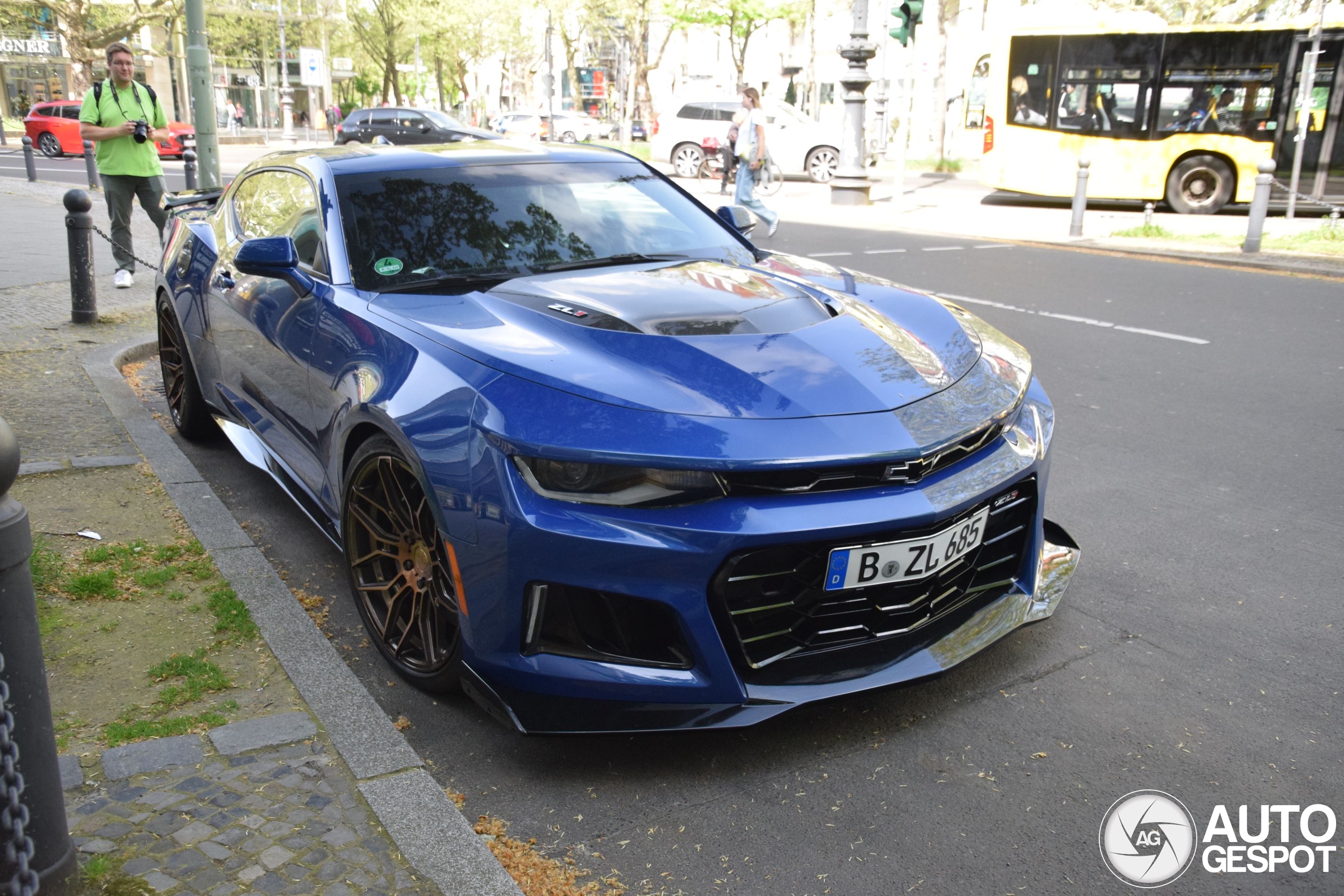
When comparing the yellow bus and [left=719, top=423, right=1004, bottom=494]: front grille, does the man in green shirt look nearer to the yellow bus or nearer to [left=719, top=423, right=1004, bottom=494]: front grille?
[left=719, top=423, right=1004, bottom=494]: front grille

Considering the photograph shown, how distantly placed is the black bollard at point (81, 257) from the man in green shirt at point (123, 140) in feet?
4.80

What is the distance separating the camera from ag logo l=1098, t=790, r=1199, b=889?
2457mm

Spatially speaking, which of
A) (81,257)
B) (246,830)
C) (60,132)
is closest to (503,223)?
(246,830)

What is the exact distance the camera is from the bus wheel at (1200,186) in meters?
18.2

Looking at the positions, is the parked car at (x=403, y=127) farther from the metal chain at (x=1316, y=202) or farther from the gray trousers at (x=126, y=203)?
the gray trousers at (x=126, y=203)

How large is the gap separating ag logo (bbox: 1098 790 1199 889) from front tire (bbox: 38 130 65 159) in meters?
34.9

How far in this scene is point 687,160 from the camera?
26.7 meters

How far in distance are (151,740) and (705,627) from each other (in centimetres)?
145

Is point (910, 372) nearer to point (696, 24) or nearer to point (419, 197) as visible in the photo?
point (419, 197)

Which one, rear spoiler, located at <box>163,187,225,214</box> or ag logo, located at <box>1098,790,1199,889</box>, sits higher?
rear spoiler, located at <box>163,187,225,214</box>

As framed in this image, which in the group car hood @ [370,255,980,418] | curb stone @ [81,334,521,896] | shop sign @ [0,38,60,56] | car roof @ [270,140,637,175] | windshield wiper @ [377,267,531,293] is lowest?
curb stone @ [81,334,521,896]

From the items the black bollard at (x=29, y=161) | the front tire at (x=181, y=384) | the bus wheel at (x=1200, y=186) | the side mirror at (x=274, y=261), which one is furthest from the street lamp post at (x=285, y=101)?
the side mirror at (x=274, y=261)

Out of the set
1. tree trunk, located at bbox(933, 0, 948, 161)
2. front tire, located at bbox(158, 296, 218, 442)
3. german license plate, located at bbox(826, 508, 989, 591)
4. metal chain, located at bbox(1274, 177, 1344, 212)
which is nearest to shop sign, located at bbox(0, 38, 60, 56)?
tree trunk, located at bbox(933, 0, 948, 161)

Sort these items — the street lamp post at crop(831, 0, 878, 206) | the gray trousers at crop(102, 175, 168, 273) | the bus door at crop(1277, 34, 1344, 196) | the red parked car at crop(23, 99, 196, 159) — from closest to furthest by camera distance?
the gray trousers at crop(102, 175, 168, 273) < the bus door at crop(1277, 34, 1344, 196) < the street lamp post at crop(831, 0, 878, 206) < the red parked car at crop(23, 99, 196, 159)
